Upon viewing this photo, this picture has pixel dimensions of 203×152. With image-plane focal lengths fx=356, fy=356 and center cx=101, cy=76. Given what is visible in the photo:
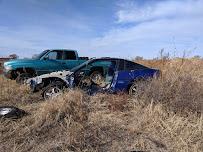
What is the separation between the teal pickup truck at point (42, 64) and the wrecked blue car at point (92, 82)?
12.2 feet

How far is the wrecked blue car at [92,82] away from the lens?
10.4 meters

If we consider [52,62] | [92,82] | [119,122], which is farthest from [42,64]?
[119,122]

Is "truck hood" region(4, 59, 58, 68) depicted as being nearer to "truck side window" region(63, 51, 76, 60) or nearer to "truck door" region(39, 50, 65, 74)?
"truck door" region(39, 50, 65, 74)

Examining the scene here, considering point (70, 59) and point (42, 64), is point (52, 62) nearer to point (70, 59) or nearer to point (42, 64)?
point (42, 64)

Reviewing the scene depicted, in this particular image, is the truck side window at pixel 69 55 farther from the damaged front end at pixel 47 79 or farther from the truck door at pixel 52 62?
the damaged front end at pixel 47 79

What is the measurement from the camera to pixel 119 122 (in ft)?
25.7

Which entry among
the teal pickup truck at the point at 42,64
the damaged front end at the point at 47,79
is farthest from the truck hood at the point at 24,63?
the damaged front end at the point at 47,79

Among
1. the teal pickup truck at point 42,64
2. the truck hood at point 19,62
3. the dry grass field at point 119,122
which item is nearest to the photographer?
the dry grass field at point 119,122

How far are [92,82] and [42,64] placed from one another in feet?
17.6

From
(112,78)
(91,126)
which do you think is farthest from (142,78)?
(91,126)

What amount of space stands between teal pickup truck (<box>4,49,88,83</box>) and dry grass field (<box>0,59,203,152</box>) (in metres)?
5.57

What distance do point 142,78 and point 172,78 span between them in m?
1.45

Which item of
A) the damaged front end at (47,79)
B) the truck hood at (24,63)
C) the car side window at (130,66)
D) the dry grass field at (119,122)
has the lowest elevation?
the dry grass field at (119,122)

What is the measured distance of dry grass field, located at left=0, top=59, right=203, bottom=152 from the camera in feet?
21.5
